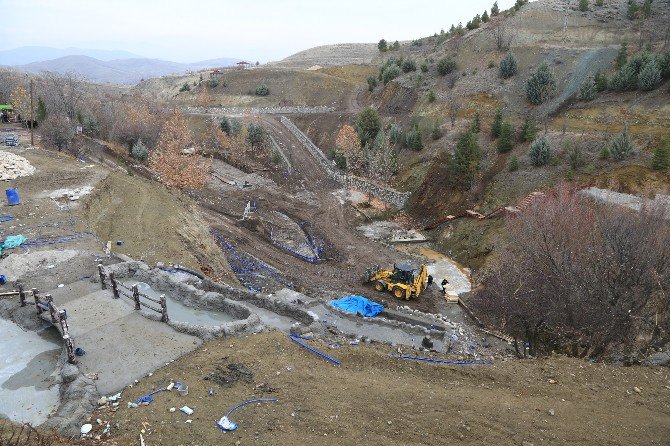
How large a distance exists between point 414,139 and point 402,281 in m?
22.6

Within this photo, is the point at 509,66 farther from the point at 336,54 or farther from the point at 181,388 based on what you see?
the point at 336,54

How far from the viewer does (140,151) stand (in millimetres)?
41438

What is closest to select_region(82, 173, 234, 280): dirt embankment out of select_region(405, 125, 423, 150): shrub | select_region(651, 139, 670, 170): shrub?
select_region(405, 125, 423, 150): shrub

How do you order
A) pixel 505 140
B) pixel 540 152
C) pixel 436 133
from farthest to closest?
pixel 436 133, pixel 505 140, pixel 540 152

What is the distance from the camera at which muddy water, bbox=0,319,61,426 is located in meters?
10.2

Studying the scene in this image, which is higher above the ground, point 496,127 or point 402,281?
point 496,127

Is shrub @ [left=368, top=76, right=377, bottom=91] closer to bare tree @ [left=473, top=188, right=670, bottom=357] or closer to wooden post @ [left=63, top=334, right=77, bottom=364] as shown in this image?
bare tree @ [left=473, top=188, right=670, bottom=357]

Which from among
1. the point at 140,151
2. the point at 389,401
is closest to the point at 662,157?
the point at 389,401

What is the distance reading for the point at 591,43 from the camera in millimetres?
49375

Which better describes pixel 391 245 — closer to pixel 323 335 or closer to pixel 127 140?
pixel 323 335

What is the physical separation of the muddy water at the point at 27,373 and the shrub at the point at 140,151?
98.1ft

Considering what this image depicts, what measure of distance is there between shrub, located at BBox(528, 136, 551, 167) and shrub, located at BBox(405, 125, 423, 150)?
470 inches

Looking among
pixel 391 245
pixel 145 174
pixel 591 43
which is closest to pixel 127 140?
pixel 145 174

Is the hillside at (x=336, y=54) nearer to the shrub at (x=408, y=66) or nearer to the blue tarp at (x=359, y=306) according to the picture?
the shrub at (x=408, y=66)
